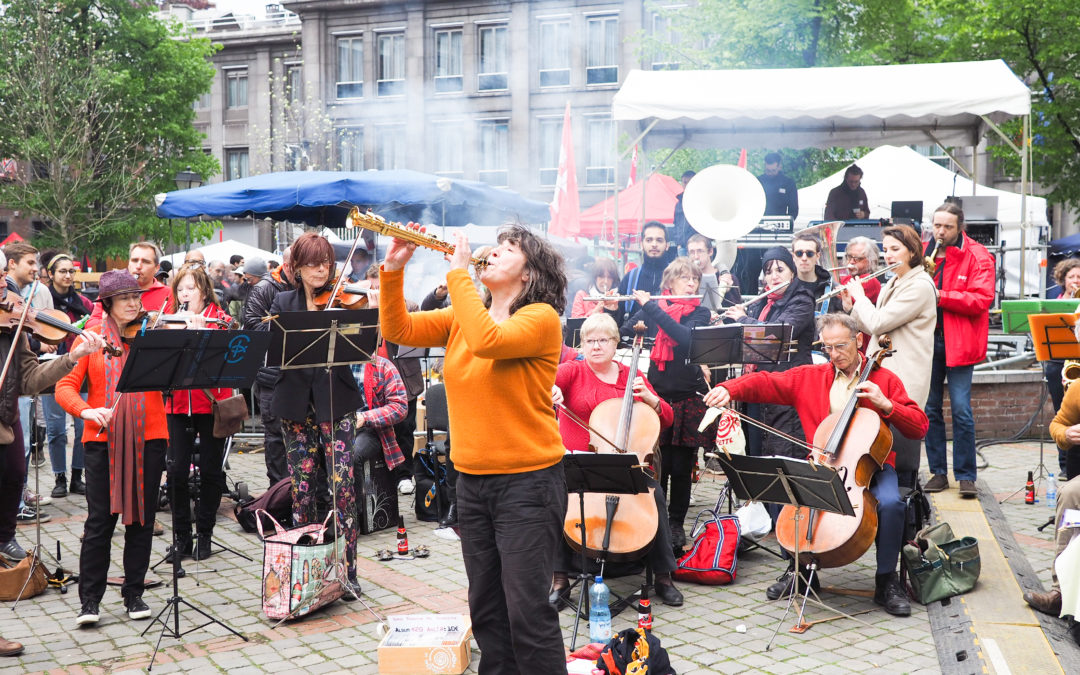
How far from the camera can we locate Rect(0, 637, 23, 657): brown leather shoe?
485cm

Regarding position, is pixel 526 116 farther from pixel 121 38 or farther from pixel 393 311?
pixel 393 311

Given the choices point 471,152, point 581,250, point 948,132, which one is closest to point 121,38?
point 471,152

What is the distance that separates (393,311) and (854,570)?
400 centimetres

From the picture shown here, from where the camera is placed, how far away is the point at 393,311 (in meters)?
3.70

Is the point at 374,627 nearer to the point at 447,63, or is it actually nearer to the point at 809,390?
the point at 809,390

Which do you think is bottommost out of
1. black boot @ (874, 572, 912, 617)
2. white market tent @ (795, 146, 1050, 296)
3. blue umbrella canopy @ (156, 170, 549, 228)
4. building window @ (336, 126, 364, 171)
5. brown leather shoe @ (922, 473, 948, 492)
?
black boot @ (874, 572, 912, 617)

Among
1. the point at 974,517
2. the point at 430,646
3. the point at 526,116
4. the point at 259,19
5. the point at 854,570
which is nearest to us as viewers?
the point at 430,646

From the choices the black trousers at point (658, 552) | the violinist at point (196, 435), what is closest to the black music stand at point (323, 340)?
the violinist at point (196, 435)

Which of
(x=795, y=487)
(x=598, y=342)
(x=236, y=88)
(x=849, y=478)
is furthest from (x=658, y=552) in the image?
(x=236, y=88)

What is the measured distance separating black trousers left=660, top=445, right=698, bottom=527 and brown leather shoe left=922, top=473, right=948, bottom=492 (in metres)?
2.31

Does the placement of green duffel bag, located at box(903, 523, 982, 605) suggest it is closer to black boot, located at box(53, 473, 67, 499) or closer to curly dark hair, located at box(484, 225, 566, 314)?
curly dark hair, located at box(484, 225, 566, 314)

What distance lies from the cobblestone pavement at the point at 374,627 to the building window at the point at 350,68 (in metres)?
27.1

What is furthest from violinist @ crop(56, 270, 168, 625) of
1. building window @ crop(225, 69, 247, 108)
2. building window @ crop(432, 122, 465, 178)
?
building window @ crop(225, 69, 247, 108)

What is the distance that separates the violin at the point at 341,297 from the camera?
Result: 221 inches
